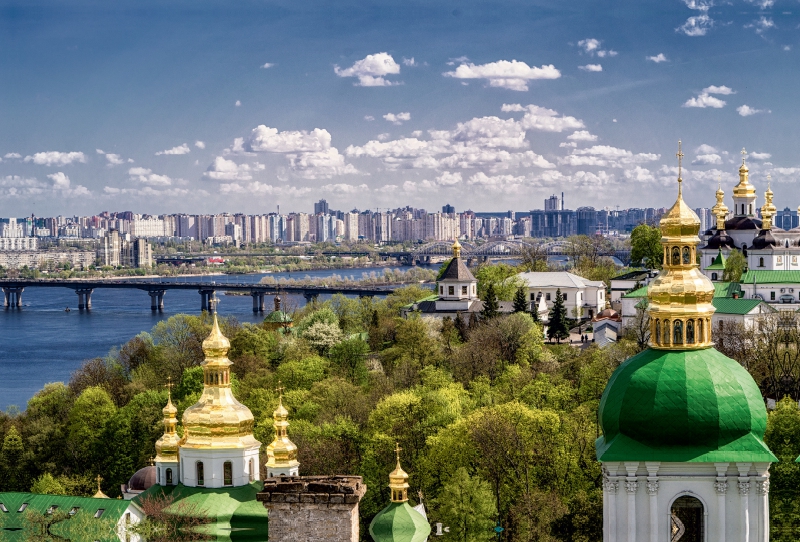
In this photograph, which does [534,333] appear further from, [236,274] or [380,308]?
[236,274]

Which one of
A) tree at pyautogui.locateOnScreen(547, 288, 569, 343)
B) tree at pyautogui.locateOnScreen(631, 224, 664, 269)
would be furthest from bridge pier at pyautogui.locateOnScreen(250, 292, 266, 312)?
tree at pyautogui.locateOnScreen(547, 288, 569, 343)

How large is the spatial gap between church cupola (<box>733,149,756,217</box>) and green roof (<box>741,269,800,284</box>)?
20.4ft

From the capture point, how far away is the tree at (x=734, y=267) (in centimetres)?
4191

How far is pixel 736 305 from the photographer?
3784 cm

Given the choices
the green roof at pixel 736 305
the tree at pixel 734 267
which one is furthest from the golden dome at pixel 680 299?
the tree at pixel 734 267

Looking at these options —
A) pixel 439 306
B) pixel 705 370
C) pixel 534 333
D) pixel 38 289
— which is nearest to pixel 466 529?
pixel 705 370

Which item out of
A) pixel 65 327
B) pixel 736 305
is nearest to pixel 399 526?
pixel 736 305

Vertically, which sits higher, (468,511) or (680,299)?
(680,299)

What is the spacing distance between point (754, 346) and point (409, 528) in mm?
17583

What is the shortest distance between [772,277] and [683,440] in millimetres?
30721

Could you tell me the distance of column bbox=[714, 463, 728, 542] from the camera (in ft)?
36.3

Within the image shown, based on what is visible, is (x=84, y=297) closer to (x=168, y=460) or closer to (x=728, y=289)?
(x=728, y=289)

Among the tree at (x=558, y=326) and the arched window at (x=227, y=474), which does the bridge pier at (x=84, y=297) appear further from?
the arched window at (x=227, y=474)

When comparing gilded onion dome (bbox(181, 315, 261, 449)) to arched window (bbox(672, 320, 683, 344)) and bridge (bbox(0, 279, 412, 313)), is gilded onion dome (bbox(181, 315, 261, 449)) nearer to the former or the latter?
arched window (bbox(672, 320, 683, 344))
